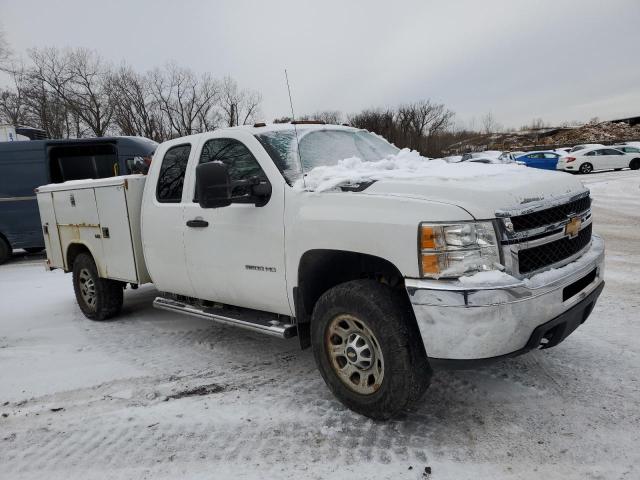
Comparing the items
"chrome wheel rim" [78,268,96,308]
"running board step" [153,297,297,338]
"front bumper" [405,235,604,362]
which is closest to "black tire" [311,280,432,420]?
"front bumper" [405,235,604,362]

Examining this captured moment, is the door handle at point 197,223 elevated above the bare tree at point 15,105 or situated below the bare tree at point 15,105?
below

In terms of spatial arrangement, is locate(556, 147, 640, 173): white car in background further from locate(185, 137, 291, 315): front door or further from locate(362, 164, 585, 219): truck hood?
locate(185, 137, 291, 315): front door

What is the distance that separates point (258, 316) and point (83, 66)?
44.4 meters

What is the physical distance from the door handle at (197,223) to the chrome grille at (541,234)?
94.5 inches

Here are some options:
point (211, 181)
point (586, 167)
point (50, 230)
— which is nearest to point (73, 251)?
point (50, 230)

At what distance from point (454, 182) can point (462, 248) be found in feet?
1.56

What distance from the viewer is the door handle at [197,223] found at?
4.05m

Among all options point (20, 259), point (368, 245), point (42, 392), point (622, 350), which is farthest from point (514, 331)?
point (20, 259)

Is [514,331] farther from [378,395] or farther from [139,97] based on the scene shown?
[139,97]

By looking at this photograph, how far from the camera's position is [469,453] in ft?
8.92

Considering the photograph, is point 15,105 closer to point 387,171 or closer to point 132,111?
point 132,111

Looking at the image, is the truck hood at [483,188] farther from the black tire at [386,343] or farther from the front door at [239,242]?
the front door at [239,242]

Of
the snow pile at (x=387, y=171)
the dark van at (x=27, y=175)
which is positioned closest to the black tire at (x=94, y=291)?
the snow pile at (x=387, y=171)

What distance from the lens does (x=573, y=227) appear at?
3137 mm
